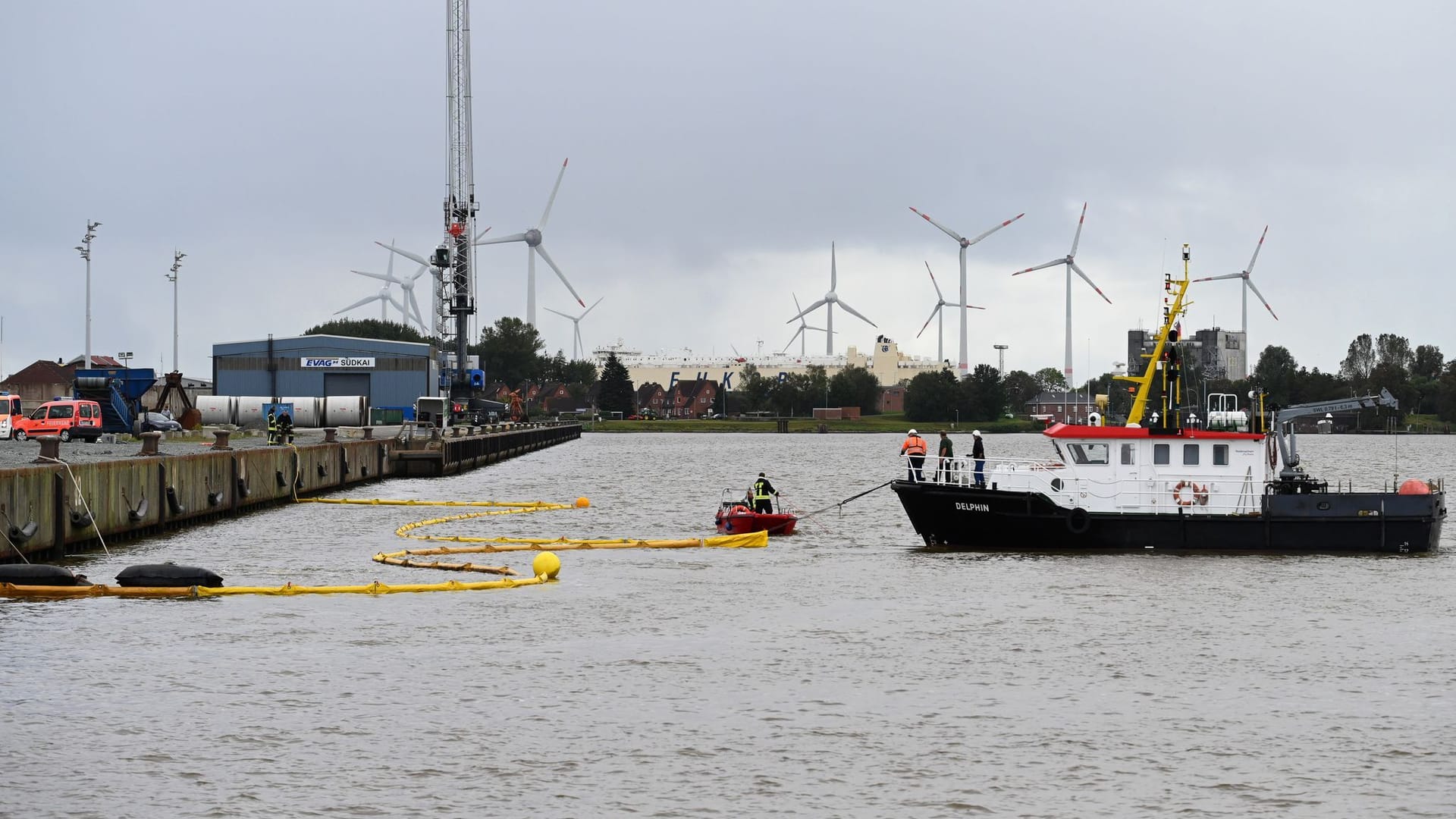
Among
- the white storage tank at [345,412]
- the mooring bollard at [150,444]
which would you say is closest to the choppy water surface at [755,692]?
the mooring bollard at [150,444]

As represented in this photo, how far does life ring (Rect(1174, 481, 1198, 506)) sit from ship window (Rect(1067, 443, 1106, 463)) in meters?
1.82

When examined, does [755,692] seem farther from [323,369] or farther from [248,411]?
[323,369]

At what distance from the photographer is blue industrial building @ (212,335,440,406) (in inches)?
5059

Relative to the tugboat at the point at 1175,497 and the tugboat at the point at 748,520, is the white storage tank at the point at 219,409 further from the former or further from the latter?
the tugboat at the point at 1175,497

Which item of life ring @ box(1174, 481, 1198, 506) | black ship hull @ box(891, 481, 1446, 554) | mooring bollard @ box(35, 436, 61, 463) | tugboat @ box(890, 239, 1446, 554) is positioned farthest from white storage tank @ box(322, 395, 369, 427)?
life ring @ box(1174, 481, 1198, 506)

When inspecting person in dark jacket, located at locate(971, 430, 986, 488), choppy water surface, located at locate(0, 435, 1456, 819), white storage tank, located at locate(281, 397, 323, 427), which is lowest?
choppy water surface, located at locate(0, 435, 1456, 819)

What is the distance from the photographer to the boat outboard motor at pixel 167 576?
29266 mm

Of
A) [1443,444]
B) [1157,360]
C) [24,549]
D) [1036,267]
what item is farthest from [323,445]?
[1443,444]

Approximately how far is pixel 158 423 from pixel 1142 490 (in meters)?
55.5

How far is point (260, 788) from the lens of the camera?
1680cm

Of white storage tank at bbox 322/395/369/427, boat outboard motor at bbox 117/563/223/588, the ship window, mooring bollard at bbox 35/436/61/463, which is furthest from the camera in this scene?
white storage tank at bbox 322/395/369/427

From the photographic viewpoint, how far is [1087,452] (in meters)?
37.9

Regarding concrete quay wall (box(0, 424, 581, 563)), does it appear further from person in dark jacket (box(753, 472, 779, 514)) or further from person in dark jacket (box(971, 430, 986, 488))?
person in dark jacket (box(971, 430, 986, 488))

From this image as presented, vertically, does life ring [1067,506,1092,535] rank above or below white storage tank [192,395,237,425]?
below
